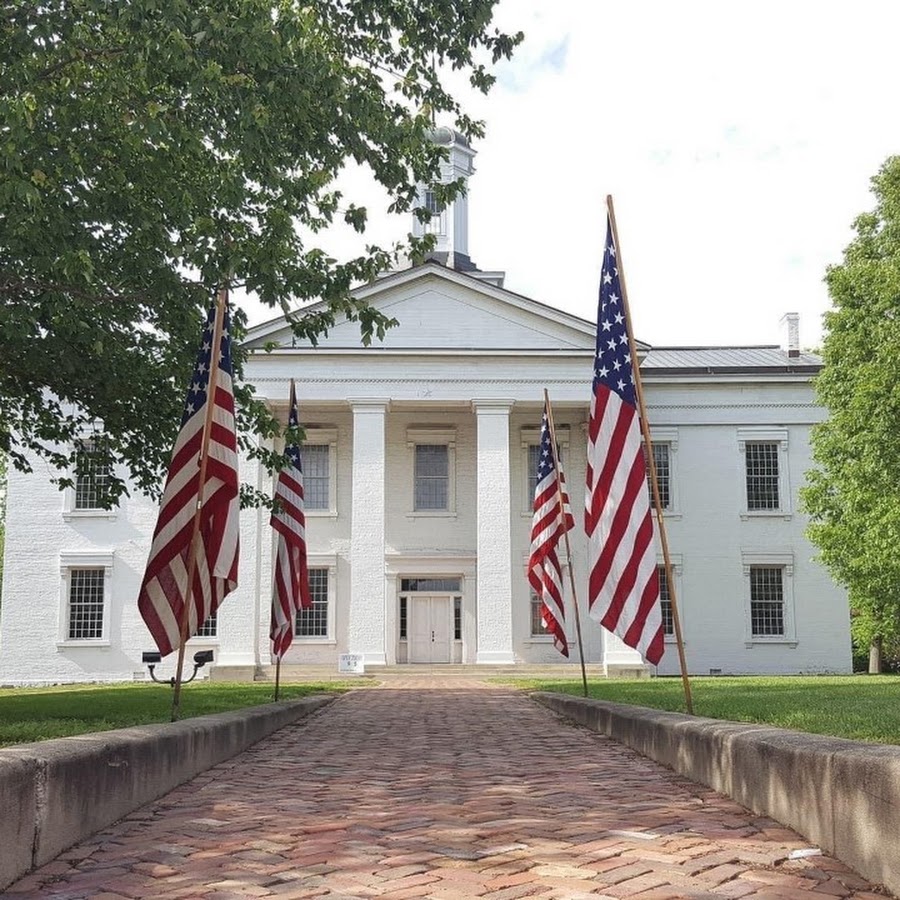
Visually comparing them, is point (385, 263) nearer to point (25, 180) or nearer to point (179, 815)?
point (25, 180)

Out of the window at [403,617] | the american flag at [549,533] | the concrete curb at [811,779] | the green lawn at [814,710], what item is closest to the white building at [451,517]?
the window at [403,617]

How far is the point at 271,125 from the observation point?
11.2m

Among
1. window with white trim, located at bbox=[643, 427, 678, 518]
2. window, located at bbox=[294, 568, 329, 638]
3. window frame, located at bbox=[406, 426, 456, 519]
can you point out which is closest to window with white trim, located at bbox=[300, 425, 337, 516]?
window, located at bbox=[294, 568, 329, 638]

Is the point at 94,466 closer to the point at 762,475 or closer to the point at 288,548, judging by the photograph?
the point at 288,548

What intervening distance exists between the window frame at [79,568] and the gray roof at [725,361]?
19061mm

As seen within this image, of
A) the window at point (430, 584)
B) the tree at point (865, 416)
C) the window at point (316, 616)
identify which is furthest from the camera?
the window at point (430, 584)

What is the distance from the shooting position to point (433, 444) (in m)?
38.0

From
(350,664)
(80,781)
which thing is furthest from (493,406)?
(80,781)

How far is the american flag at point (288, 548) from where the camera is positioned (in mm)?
14391

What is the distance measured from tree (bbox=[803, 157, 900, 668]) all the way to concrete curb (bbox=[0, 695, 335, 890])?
2048 cm

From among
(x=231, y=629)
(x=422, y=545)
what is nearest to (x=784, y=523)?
(x=422, y=545)

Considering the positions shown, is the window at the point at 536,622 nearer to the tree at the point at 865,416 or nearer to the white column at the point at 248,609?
the white column at the point at 248,609

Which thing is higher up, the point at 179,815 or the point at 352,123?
the point at 352,123

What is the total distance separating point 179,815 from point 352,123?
7.95 meters
